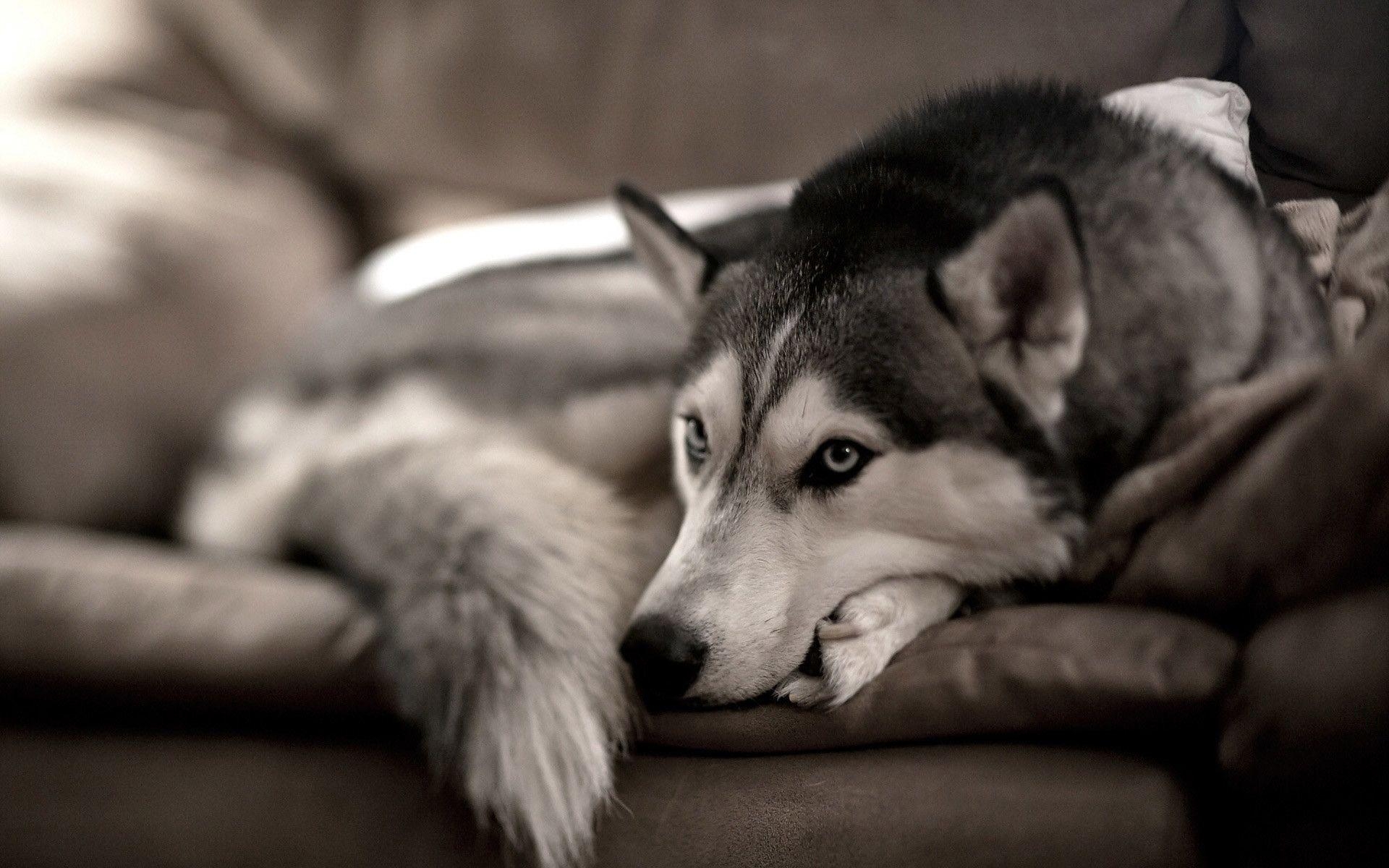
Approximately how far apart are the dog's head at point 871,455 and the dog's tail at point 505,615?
0.08m

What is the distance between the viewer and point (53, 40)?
2150 millimetres

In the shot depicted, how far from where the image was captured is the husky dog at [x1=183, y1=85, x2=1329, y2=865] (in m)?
0.98

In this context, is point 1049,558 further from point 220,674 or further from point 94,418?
point 94,418

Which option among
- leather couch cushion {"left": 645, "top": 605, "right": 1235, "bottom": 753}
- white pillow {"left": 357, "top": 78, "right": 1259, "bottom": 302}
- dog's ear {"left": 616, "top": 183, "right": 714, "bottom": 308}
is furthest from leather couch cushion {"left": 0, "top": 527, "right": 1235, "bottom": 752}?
white pillow {"left": 357, "top": 78, "right": 1259, "bottom": 302}

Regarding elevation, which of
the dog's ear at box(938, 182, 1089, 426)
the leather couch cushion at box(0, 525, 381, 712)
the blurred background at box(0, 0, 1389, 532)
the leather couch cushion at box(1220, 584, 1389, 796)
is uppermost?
the blurred background at box(0, 0, 1389, 532)

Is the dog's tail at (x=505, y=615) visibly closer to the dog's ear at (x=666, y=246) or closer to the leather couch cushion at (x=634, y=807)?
the leather couch cushion at (x=634, y=807)

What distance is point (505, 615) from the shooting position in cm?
102

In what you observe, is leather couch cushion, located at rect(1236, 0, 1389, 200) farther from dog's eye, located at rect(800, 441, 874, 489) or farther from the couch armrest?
the couch armrest

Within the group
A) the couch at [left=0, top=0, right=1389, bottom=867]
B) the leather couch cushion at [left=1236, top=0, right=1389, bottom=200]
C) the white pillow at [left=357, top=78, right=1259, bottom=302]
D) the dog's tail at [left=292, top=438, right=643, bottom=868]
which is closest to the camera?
the couch at [left=0, top=0, right=1389, bottom=867]

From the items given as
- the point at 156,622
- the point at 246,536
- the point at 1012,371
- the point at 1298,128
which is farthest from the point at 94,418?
the point at 1298,128

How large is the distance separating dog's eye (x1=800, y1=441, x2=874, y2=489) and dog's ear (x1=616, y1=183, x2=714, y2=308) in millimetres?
367

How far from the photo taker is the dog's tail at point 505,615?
0.95m

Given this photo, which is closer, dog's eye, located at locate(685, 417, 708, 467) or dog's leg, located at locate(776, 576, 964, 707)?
dog's leg, located at locate(776, 576, 964, 707)

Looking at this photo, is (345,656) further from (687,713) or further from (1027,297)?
(1027,297)
